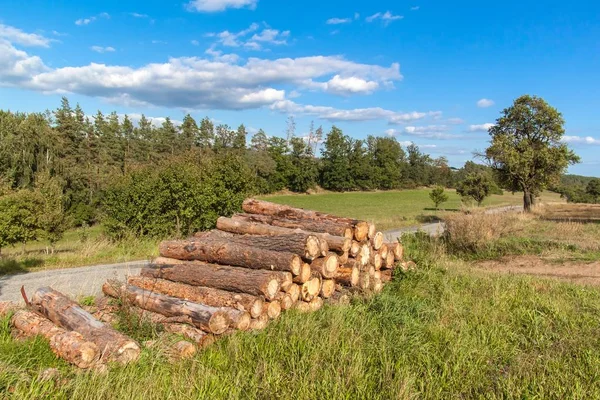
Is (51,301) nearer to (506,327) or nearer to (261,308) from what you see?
(261,308)

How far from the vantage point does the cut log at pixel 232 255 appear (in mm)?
5777

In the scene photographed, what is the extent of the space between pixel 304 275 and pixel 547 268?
26.8 feet

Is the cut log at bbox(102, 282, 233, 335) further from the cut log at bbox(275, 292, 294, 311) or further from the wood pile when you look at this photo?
the cut log at bbox(275, 292, 294, 311)

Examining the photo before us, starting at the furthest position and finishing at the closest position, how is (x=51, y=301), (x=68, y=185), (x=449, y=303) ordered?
(x=68, y=185) → (x=449, y=303) → (x=51, y=301)

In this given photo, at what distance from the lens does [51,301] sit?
507 centimetres

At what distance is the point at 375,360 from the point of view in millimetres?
4285

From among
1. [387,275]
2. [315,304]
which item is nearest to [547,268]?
[387,275]

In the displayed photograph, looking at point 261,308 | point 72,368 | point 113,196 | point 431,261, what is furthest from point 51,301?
point 113,196

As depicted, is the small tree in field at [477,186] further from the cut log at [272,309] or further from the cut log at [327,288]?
the cut log at [272,309]

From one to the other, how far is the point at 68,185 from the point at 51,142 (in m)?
5.83

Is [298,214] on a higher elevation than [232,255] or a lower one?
higher

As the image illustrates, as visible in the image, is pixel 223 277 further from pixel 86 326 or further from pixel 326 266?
pixel 86 326

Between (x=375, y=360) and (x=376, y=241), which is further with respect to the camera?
(x=376, y=241)

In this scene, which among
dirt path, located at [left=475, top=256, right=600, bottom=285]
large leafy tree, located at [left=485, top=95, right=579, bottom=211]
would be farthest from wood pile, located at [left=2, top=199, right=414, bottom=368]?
large leafy tree, located at [left=485, top=95, right=579, bottom=211]
